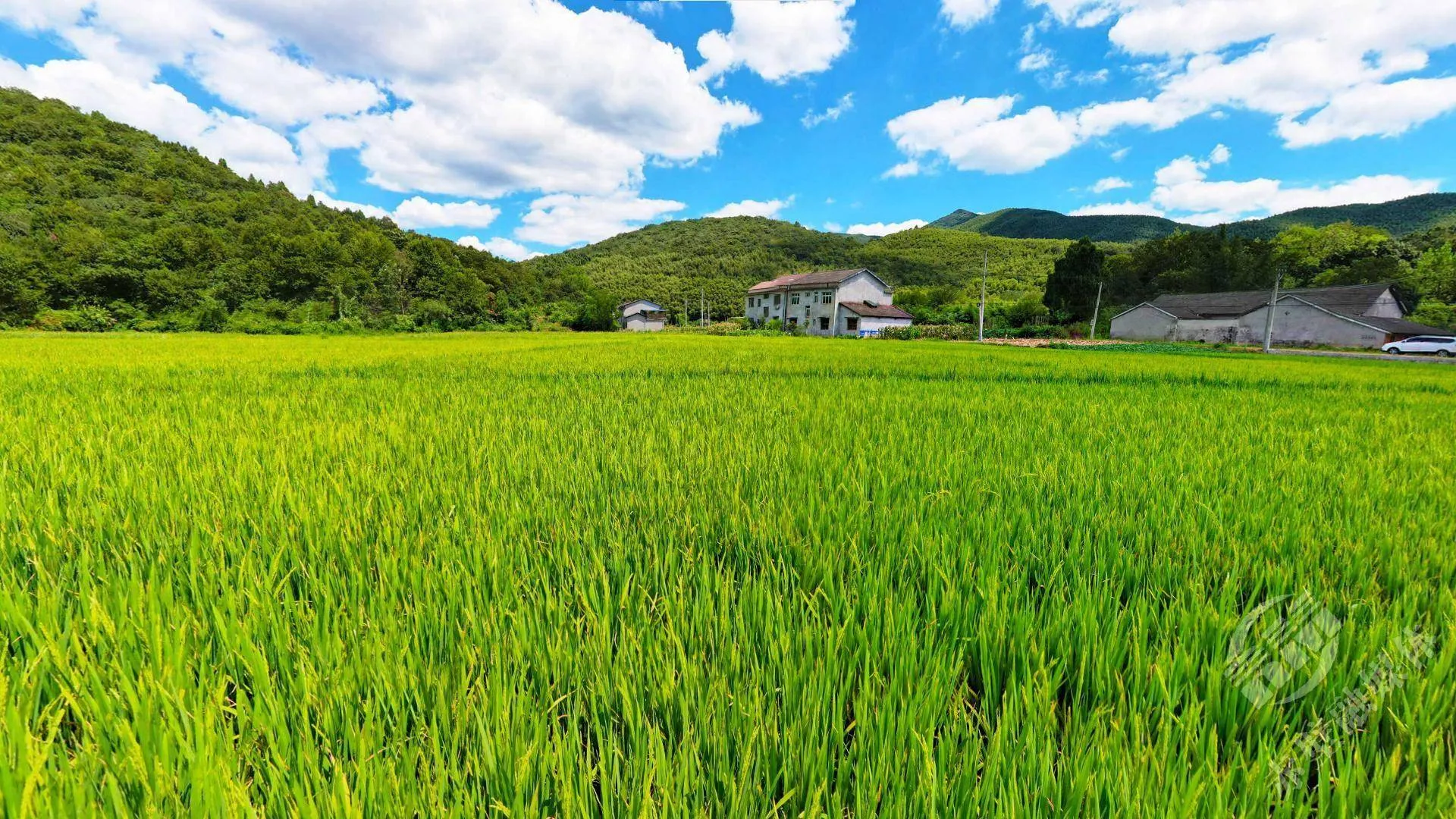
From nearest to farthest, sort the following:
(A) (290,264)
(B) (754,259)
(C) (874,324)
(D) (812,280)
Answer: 1. (A) (290,264)
2. (C) (874,324)
3. (D) (812,280)
4. (B) (754,259)

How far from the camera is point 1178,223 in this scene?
9706 centimetres

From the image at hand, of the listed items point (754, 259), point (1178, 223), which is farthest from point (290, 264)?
point (1178, 223)

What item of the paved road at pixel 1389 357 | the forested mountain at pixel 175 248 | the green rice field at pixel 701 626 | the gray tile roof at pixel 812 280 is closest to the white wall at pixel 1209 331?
the paved road at pixel 1389 357

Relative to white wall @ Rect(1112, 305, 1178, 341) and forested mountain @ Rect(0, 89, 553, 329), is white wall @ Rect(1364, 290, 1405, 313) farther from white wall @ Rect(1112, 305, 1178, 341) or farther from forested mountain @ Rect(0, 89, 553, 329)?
forested mountain @ Rect(0, 89, 553, 329)

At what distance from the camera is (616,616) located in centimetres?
102

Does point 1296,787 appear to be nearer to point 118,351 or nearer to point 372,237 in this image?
point 118,351

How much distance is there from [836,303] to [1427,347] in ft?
101

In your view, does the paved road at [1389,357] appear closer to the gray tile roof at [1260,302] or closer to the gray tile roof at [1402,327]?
the gray tile roof at [1402,327]

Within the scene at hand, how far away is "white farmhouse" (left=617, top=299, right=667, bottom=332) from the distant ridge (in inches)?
1738

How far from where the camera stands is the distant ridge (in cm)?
6806

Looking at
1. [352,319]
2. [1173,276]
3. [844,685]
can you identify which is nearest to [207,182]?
[352,319]

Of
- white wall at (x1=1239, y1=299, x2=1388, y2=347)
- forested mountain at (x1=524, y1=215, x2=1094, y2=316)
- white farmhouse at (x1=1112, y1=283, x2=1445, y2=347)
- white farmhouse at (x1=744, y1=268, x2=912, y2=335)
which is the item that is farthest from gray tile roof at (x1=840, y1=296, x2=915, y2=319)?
white wall at (x1=1239, y1=299, x2=1388, y2=347)

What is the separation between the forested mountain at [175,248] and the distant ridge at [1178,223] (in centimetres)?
6190

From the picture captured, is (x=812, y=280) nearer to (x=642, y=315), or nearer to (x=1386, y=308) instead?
(x=642, y=315)
